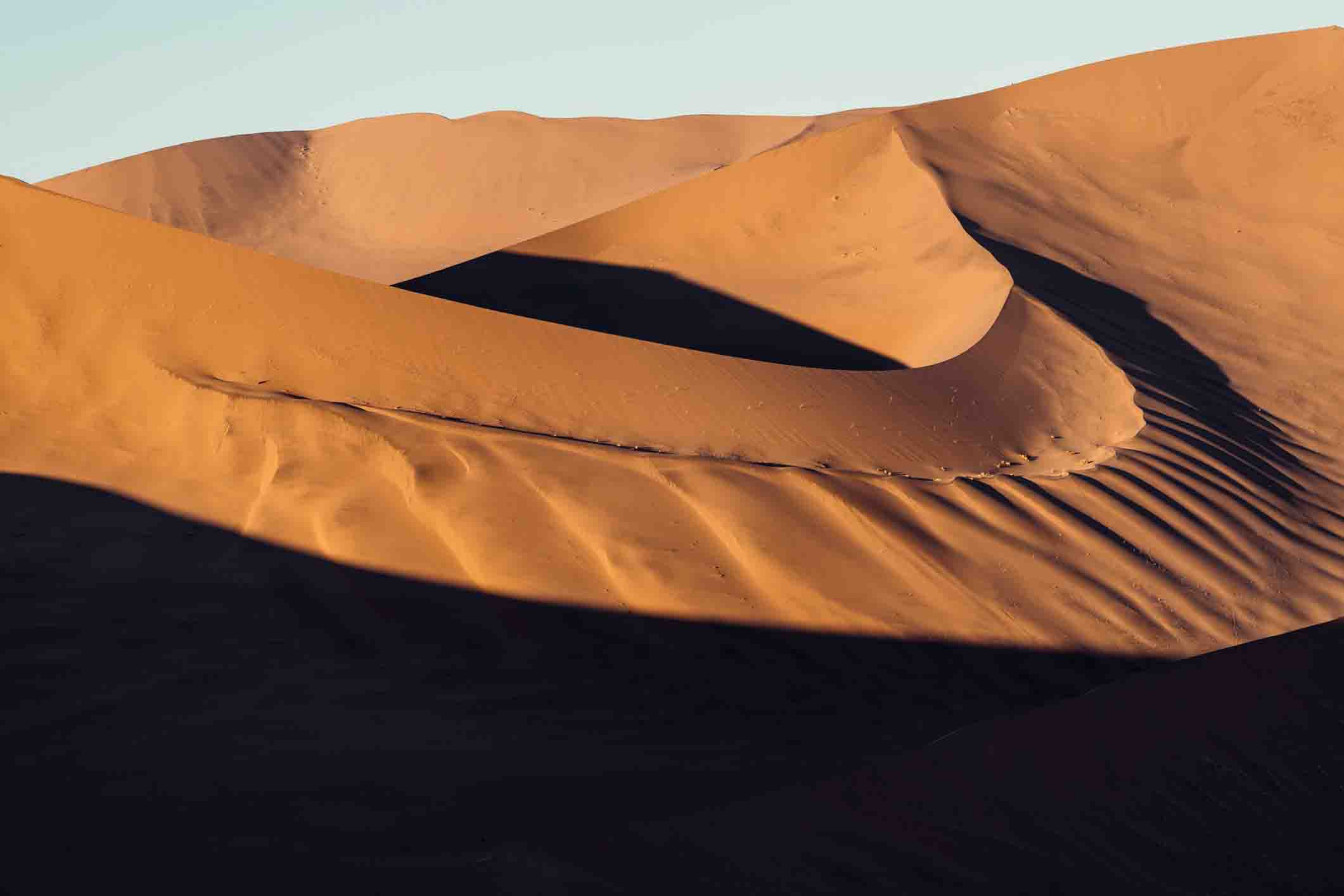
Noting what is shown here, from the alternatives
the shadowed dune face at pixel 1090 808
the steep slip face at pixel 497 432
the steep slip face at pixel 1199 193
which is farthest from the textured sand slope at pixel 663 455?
the shadowed dune face at pixel 1090 808

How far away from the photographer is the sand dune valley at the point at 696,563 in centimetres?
377

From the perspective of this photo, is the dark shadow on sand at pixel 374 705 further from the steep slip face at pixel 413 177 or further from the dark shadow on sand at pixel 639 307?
the steep slip face at pixel 413 177

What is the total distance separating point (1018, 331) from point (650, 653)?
17.8 ft

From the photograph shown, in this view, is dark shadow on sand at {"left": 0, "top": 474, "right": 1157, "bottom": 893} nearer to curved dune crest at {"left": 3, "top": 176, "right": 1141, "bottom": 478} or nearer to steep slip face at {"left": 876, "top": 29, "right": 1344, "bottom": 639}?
curved dune crest at {"left": 3, "top": 176, "right": 1141, "bottom": 478}

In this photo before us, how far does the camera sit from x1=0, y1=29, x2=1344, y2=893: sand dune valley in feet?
12.4

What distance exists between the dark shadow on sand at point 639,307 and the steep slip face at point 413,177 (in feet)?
42.6

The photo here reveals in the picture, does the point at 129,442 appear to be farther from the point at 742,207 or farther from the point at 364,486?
the point at 742,207

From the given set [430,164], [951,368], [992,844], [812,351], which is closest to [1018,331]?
[951,368]

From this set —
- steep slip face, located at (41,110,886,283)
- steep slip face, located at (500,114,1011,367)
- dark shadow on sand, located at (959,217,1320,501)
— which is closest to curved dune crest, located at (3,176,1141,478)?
dark shadow on sand, located at (959,217,1320,501)

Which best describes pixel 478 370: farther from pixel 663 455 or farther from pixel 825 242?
pixel 825 242

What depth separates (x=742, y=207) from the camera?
14.9m

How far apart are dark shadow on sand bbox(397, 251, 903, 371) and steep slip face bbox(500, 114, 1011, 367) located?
14cm

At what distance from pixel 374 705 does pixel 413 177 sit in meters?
28.4

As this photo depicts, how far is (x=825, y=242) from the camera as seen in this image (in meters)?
14.0
